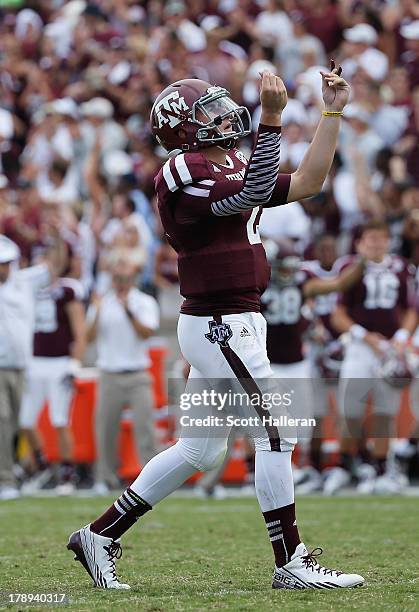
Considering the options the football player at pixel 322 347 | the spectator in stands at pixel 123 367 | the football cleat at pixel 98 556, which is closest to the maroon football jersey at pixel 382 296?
the football player at pixel 322 347

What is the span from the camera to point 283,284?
32.6 ft

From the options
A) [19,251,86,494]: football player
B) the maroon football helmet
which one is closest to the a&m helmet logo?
the maroon football helmet

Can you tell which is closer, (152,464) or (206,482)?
(152,464)

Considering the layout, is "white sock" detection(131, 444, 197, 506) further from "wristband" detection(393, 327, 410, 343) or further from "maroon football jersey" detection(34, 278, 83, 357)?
"maroon football jersey" detection(34, 278, 83, 357)

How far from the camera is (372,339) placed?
10.1 metres

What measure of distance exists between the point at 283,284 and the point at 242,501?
Result: 1725 mm

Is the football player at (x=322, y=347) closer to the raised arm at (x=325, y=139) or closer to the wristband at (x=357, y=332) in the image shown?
the wristband at (x=357, y=332)

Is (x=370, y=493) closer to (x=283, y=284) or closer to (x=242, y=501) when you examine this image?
(x=242, y=501)

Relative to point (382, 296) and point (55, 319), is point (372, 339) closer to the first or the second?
point (382, 296)

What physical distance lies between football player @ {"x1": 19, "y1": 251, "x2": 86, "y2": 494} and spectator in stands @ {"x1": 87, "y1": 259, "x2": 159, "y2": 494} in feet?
1.36

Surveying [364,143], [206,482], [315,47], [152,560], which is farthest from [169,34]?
[152,560]

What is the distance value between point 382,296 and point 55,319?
292cm

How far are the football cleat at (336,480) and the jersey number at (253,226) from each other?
5337 mm

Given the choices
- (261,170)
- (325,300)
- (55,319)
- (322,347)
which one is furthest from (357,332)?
(261,170)
